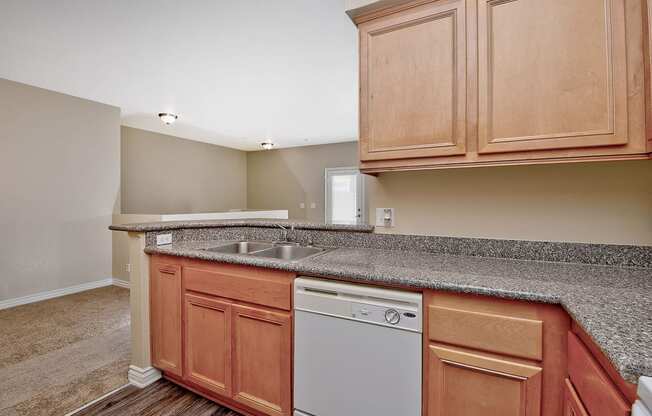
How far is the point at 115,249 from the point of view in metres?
4.30

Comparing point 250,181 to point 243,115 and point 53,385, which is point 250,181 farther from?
point 53,385

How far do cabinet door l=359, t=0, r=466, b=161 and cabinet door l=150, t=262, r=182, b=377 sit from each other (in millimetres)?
1336

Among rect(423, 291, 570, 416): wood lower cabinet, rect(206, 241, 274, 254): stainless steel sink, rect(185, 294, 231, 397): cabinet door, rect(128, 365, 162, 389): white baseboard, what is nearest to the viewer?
rect(423, 291, 570, 416): wood lower cabinet

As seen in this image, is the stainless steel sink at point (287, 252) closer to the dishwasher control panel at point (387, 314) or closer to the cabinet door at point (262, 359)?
the cabinet door at point (262, 359)

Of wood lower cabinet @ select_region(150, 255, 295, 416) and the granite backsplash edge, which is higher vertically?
the granite backsplash edge

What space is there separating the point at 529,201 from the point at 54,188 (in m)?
4.90

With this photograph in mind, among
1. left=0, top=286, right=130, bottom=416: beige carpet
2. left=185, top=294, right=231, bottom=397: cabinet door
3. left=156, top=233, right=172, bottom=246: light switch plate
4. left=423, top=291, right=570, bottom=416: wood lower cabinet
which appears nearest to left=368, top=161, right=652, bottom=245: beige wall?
left=423, top=291, right=570, bottom=416: wood lower cabinet

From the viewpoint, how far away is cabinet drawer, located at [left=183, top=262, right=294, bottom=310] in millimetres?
1436

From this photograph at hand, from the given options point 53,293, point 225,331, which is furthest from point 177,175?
point 225,331

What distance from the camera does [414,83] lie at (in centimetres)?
147

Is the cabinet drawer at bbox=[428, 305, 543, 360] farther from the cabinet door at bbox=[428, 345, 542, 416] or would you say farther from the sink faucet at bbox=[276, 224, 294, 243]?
the sink faucet at bbox=[276, 224, 294, 243]

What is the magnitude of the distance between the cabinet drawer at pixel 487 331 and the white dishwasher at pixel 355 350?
8 cm

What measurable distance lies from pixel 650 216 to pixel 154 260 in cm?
259

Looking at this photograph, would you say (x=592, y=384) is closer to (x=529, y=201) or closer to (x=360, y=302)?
(x=360, y=302)
